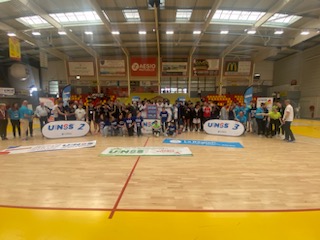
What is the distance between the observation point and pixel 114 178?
3.55 metres

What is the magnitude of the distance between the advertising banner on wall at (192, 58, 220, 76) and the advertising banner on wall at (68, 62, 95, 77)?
10.3 m

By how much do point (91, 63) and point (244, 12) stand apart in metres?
13.8

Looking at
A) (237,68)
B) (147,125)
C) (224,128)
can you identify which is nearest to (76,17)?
(147,125)

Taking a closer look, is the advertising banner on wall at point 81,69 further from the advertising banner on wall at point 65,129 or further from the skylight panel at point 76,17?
the advertising banner on wall at point 65,129

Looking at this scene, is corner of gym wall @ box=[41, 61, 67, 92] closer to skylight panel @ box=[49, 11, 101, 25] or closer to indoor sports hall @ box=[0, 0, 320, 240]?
indoor sports hall @ box=[0, 0, 320, 240]

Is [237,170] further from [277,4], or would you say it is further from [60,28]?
[60,28]

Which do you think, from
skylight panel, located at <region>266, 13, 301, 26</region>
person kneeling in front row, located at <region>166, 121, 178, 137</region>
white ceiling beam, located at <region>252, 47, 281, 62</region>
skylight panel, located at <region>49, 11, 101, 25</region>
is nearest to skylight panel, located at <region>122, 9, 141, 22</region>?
skylight panel, located at <region>49, 11, 101, 25</region>

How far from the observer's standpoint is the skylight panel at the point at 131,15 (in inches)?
431

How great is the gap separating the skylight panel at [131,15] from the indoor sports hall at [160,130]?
0.20 ft

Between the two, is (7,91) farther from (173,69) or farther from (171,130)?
(171,130)

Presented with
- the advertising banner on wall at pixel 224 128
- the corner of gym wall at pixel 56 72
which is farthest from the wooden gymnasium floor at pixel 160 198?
the corner of gym wall at pixel 56 72

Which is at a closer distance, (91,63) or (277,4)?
(277,4)

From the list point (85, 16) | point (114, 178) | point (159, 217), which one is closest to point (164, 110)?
point (114, 178)

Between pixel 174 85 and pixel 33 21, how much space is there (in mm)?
13664
